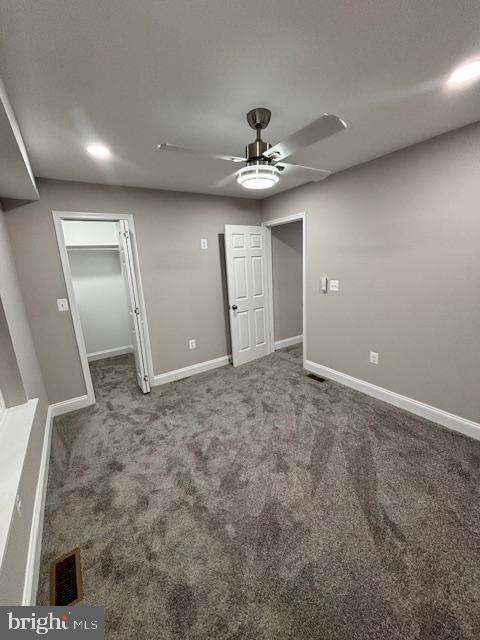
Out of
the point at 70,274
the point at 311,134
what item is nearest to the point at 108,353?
the point at 70,274

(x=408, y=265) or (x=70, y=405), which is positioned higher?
(x=408, y=265)

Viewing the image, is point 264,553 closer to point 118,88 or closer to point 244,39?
point 244,39

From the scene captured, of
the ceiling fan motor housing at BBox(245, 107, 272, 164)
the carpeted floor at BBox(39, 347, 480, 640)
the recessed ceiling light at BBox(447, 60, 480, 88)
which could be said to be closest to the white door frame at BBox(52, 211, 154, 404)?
the carpeted floor at BBox(39, 347, 480, 640)

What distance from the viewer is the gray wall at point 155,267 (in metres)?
2.68

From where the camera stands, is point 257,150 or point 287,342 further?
point 287,342

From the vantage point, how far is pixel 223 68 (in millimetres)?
1285

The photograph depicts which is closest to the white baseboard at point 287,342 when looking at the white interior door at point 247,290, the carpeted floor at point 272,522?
the white interior door at point 247,290

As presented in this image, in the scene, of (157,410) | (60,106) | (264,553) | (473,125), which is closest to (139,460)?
(157,410)

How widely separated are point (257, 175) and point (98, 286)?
3.79 metres

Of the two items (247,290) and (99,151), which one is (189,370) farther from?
(99,151)

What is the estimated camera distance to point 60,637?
104 centimetres

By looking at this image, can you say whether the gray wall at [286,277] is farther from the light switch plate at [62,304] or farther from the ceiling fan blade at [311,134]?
the light switch plate at [62,304]

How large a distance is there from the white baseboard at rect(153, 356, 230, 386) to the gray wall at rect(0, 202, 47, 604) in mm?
1234

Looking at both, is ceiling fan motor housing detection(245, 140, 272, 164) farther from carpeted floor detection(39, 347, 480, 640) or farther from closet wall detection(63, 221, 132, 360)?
closet wall detection(63, 221, 132, 360)
